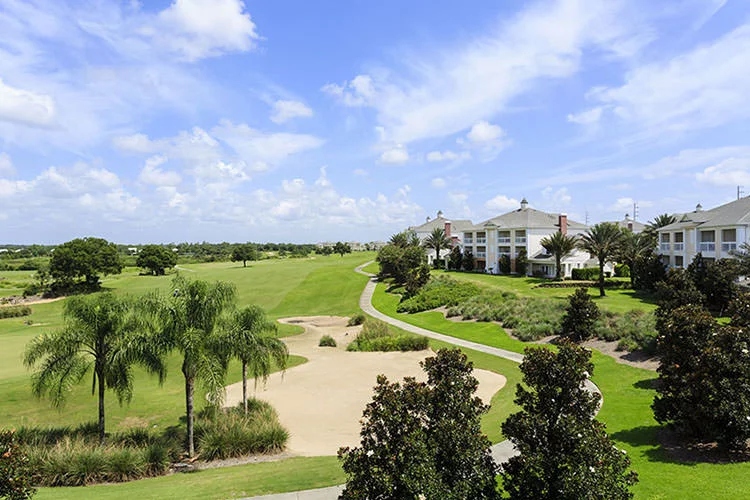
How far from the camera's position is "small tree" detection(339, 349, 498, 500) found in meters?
7.90

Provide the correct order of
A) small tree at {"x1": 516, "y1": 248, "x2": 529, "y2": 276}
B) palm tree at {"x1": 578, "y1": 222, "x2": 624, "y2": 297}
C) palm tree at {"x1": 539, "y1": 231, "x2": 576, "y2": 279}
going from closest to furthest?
palm tree at {"x1": 578, "y1": 222, "x2": 624, "y2": 297} → palm tree at {"x1": 539, "y1": 231, "x2": 576, "y2": 279} → small tree at {"x1": 516, "y1": 248, "x2": 529, "y2": 276}

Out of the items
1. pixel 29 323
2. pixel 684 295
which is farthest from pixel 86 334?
pixel 29 323

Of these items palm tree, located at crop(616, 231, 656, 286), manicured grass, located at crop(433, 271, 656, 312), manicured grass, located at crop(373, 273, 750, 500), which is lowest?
manicured grass, located at crop(373, 273, 750, 500)

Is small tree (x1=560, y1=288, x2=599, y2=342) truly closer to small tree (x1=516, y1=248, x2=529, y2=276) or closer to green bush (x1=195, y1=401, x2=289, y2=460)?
green bush (x1=195, y1=401, x2=289, y2=460)

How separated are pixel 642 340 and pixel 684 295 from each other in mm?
4141

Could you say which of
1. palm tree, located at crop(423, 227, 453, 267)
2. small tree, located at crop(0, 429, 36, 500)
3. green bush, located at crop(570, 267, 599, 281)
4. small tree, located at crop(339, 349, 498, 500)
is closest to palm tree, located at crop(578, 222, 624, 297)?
green bush, located at crop(570, 267, 599, 281)

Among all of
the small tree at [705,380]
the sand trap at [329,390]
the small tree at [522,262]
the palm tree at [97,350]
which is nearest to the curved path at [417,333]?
the small tree at [705,380]

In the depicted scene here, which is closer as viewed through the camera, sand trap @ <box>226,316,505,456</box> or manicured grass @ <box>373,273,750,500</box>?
manicured grass @ <box>373,273,750,500</box>

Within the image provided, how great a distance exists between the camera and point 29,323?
47.7 metres

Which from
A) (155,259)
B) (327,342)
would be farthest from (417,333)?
(155,259)

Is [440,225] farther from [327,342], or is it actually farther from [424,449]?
[424,449]

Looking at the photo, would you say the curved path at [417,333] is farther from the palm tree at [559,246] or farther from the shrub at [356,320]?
the palm tree at [559,246]

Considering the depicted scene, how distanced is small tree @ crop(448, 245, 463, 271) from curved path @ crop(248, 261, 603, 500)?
15.4 meters

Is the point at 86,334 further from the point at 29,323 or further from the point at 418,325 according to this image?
the point at 29,323
